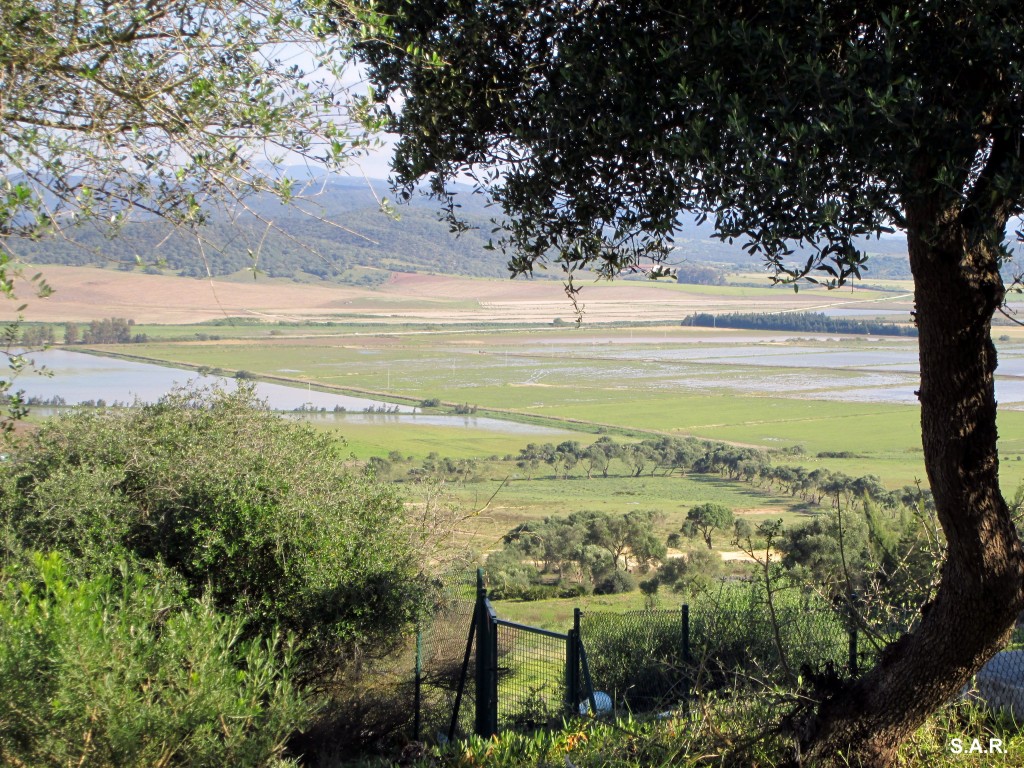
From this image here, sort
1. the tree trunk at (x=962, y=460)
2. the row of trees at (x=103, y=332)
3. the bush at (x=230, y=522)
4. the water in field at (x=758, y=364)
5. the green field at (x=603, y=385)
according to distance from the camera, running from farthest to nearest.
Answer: the water in field at (x=758, y=364) < the row of trees at (x=103, y=332) < the green field at (x=603, y=385) < the bush at (x=230, y=522) < the tree trunk at (x=962, y=460)

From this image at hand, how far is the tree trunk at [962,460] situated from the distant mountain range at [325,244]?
326 millimetres

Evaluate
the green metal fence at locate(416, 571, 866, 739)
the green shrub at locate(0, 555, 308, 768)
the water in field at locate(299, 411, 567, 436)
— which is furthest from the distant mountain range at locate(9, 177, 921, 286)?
the water in field at locate(299, 411, 567, 436)

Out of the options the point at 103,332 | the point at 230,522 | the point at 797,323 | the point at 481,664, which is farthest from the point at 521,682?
the point at 797,323

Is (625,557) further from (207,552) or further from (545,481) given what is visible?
(207,552)

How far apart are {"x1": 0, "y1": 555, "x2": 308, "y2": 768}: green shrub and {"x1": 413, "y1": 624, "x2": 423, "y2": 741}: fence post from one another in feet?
18.5

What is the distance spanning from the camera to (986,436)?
3670 millimetres

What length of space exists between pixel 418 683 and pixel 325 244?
35283 mm

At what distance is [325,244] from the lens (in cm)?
4312

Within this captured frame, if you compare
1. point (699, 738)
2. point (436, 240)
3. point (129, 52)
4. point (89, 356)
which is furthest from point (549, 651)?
point (436, 240)

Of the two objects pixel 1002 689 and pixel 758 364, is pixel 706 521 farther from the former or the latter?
pixel 758 364

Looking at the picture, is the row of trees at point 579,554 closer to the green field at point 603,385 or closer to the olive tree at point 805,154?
the green field at point 603,385

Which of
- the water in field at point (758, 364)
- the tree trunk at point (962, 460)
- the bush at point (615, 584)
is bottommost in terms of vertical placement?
the bush at point (615, 584)

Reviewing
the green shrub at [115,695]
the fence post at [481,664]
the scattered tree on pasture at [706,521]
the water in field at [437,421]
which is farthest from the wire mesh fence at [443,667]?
the water in field at [437,421]

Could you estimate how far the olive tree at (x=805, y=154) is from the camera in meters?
3.07
